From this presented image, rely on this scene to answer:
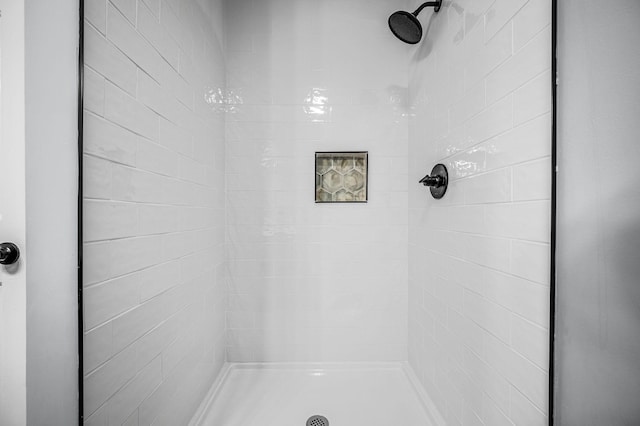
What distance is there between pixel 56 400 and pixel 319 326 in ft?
4.02

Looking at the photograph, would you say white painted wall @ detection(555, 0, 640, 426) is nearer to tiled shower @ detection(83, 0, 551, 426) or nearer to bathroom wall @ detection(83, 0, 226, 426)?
tiled shower @ detection(83, 0, 551, 426)

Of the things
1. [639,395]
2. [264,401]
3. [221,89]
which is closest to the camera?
[639,395]

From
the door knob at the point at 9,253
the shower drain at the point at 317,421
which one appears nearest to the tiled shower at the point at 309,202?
the door knob at the point at 9,253

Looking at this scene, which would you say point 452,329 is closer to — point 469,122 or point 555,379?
point 555,379

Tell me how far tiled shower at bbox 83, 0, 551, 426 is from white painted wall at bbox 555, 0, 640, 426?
3.3 inches

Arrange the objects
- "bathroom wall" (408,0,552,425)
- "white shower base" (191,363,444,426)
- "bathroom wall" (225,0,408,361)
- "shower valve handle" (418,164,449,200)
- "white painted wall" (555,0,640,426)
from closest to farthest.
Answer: "white painted wall" (555,0,640,426) → "bathroom wall" (408,0,552,425) → "shower valve handle" (418,164,449,200) → "white shower base" (191,363,444,426) → "bathroom wall" (225,0,408,361)

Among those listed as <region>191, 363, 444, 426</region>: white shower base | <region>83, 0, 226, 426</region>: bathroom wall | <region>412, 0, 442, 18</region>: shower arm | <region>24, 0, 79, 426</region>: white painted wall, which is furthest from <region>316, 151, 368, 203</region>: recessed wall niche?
<region>24, 0, 79, 426</region>: white painted wall

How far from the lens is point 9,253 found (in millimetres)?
491

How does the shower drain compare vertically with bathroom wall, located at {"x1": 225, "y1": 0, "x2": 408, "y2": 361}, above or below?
below

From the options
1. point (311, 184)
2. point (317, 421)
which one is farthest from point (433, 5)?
point (317, 421)

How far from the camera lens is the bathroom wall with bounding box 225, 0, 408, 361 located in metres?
1.60

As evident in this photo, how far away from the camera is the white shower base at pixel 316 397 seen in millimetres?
1254

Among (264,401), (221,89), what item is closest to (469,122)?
(221,89)

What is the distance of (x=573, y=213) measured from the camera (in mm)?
540
